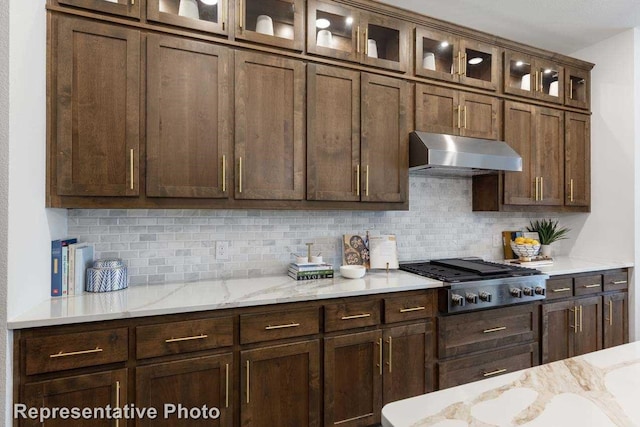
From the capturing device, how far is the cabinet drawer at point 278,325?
1.85 metres

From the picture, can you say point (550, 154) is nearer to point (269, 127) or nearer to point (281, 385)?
point (269, 127)

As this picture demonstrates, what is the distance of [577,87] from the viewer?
139 inches

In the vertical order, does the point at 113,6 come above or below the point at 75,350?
above

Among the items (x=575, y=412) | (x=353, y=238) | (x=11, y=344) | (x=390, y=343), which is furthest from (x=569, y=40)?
(x=11, y=344)

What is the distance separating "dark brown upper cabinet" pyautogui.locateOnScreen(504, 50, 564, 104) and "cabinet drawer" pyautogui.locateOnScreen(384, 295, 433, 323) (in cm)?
202

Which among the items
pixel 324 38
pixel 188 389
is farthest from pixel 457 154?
pixel 188 389

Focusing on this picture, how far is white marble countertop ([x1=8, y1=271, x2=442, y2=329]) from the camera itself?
1569 millimetres

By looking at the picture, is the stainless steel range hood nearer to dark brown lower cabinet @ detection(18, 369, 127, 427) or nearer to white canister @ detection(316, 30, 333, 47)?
white canister @ detection(316, 30, 333, 47)

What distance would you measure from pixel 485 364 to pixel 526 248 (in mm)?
1334

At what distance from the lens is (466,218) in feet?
10.9

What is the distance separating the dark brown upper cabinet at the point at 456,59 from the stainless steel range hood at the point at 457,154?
1.58ft

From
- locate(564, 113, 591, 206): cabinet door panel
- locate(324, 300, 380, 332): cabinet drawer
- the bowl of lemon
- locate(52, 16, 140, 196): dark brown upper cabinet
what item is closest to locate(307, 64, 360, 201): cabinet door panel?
locate(324, 300, 380, 332): cabinet drawer

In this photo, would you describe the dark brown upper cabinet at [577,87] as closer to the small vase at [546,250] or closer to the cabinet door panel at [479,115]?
the cabinet door panel at [479,115]

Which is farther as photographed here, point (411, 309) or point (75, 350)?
point (411, 309)
